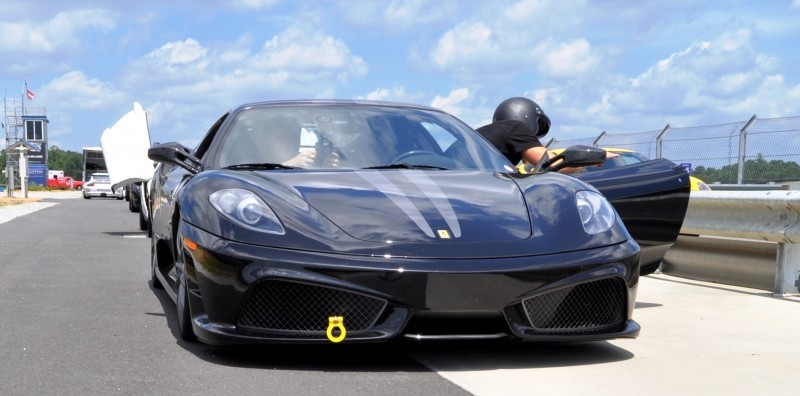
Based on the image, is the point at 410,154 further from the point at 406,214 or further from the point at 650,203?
the point at 650,203

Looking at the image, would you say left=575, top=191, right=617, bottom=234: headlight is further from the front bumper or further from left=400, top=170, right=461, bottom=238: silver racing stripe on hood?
left=400, top=170, right=461, bottom=238: silver racing stripe on hood

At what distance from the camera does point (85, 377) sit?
13.0 feet

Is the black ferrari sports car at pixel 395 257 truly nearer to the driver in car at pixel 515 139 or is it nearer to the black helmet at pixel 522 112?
the driver in car at pixel 515 139

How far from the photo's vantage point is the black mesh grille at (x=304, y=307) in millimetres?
3947

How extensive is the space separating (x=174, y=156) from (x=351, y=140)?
906mm

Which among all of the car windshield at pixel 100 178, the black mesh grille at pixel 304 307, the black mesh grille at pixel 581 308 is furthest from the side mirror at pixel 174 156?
the car windshield at pixel 100 178

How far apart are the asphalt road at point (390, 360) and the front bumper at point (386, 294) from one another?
163mm

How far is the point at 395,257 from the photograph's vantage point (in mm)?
3930

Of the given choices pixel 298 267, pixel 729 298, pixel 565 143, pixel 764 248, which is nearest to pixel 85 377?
pixel 298 267

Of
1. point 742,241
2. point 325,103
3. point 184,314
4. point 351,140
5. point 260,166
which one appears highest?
point 325,103

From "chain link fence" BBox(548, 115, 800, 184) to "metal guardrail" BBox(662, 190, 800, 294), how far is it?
6857 mm

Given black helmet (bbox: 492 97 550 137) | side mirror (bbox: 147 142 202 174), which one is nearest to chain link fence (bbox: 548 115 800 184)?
black helmet (bbox: 492 97 550 137)

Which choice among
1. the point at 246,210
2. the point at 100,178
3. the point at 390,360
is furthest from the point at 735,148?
the point at 100,178

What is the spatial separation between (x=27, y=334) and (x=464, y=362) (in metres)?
2.24
